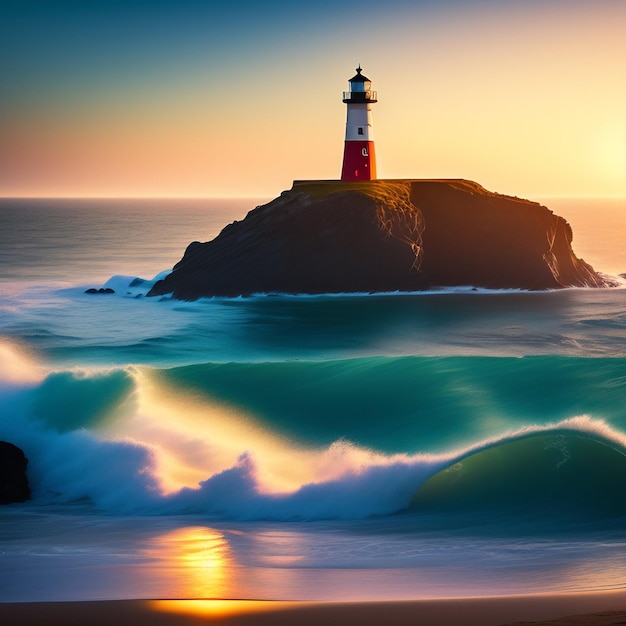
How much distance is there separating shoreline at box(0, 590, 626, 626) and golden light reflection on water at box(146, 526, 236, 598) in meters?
0.38

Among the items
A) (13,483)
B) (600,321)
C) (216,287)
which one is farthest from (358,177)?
(13,483)

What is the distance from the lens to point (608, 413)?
46.6 ft

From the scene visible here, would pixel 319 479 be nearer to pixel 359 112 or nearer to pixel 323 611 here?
pixel 323 611

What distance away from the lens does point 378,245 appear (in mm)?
39094

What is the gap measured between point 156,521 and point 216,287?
91.4ft

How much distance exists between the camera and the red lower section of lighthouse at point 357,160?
140 ft

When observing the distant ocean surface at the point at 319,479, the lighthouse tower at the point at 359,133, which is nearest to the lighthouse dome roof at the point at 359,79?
the lighthouse tower at the point at 359,133

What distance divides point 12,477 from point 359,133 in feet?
107

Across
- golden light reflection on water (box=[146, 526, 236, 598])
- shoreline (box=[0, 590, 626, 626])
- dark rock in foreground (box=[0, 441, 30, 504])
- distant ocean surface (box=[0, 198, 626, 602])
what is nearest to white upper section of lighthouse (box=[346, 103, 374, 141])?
distant ocean surface (box=[0, 198, 626, 602])

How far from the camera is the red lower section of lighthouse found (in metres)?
42.8

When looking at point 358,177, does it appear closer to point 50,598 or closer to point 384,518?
point 384,518

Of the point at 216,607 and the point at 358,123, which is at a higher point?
the point at 358,123

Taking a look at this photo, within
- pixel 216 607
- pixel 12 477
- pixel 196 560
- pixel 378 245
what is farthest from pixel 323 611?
pixel 378 245

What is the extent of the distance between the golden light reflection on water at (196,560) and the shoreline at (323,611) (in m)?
0.38
